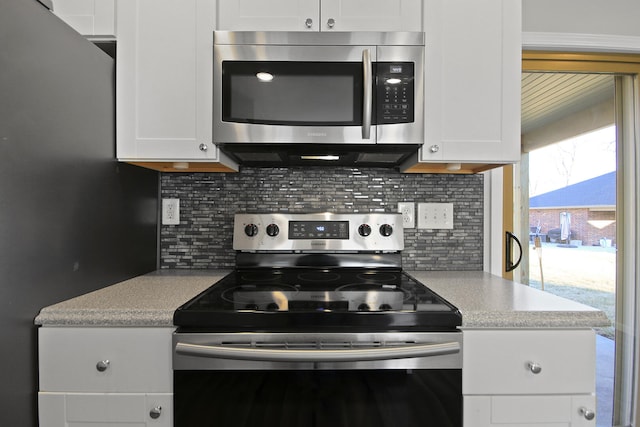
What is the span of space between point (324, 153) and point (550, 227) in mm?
1266

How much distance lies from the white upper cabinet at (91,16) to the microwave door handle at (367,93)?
0.98 metres

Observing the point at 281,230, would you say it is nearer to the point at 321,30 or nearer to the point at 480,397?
the point at 321,30

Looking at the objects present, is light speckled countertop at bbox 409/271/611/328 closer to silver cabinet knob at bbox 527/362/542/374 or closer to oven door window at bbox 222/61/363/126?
silver cabinet knob at bbox 527/362/542/374

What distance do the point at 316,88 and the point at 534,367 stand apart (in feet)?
3.90

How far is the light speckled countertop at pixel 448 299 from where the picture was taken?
1.02m

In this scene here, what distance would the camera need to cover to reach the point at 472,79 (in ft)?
4.56

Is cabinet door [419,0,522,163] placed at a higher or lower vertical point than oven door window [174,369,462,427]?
higher

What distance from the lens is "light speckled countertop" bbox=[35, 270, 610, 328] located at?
3.35 ft

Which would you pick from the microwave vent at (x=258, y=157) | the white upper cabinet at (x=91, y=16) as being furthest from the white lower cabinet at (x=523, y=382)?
the white upper cabinet at (x=91, y=16)

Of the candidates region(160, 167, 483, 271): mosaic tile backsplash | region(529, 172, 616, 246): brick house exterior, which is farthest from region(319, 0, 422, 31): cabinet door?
region(529, 172, 616, 246): brick house exterior

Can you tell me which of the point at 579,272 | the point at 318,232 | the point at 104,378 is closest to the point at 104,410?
the point at 104,378

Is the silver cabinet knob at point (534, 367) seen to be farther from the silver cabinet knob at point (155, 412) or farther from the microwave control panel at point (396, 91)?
the silver cabinet knob at point (155, 412)

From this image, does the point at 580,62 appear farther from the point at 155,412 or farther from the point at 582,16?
the point at 155,412

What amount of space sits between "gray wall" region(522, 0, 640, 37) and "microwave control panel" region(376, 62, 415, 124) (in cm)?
83
